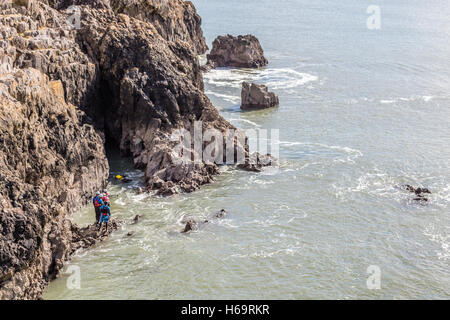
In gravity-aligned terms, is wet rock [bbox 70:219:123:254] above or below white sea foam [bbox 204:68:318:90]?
below

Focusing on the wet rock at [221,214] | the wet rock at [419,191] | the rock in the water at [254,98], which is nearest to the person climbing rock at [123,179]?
the wet rock at [221,214]

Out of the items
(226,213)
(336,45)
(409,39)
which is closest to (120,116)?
(226,213)

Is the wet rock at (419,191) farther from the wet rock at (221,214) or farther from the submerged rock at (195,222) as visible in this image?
the submerged rock at (195,222)

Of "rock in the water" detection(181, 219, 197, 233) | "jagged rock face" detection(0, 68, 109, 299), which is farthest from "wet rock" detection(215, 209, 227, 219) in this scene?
Answer: "jagged rock face" detection(0, 68, 109, 299)

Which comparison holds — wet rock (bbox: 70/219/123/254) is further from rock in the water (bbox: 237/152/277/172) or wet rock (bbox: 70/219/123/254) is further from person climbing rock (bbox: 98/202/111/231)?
rock in the water (bbox: 237/152/277/172)

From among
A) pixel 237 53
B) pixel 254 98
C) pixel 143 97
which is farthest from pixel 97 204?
pixel 237 53

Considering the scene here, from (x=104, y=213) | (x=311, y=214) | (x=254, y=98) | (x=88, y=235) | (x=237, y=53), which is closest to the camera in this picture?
(x=88, y=235)

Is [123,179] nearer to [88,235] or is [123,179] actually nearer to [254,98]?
[88,235]
